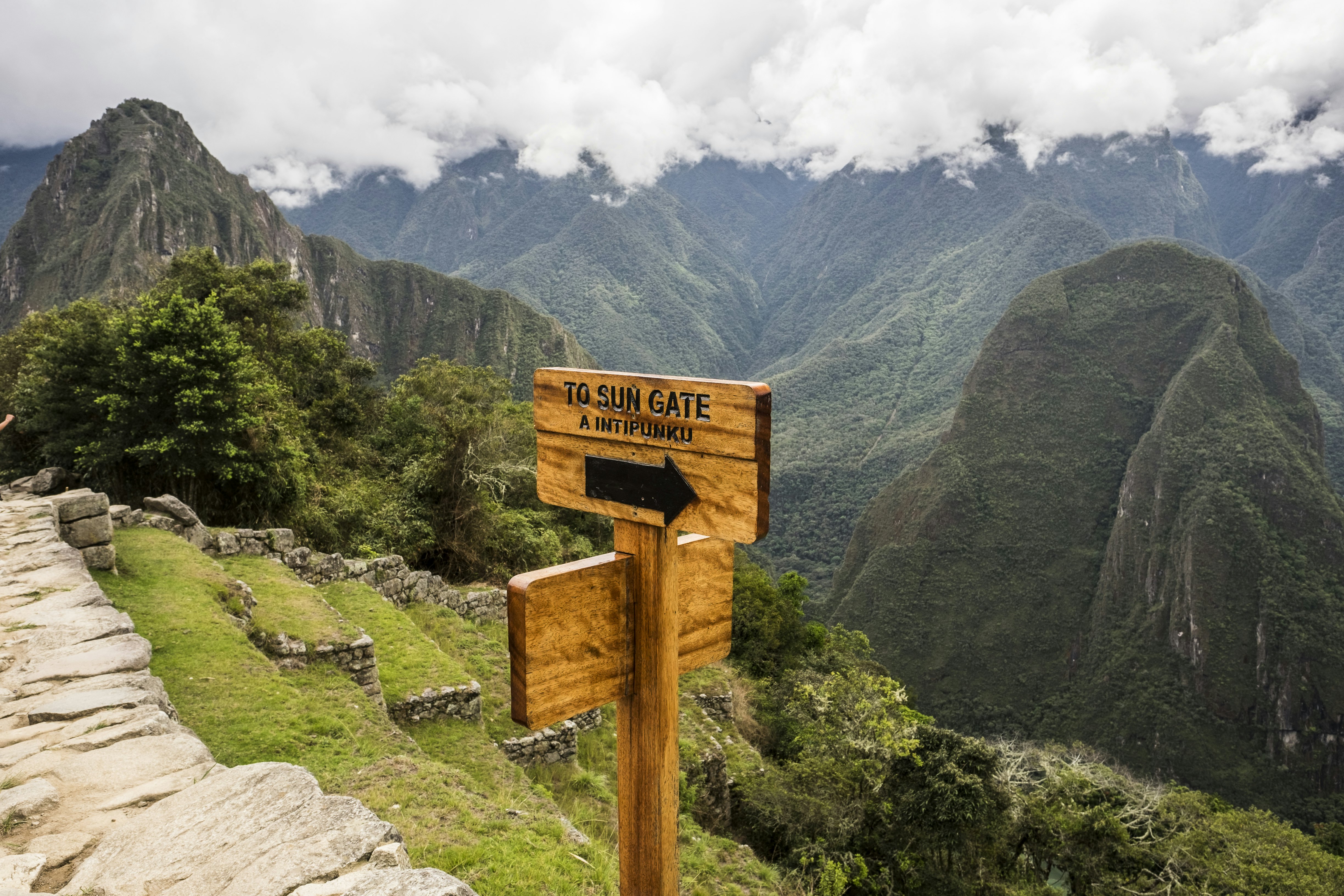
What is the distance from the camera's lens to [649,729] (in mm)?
2236

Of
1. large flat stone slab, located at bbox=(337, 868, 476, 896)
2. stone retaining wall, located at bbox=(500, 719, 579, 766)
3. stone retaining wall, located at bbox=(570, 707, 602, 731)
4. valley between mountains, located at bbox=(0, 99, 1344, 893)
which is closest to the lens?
large flat stone slab, located at bbox=(337, 868, 476, 896)

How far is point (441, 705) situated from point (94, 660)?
4.08 meters

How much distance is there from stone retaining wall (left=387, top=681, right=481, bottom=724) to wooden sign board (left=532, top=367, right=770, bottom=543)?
25.2 ft

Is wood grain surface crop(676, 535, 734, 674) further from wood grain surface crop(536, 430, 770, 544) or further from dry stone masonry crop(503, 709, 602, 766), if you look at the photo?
dry stone masonry crop(503, 709, 602, 766)

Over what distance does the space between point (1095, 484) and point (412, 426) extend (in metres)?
119

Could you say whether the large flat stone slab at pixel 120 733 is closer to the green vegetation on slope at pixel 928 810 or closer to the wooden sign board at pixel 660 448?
the wooden sign board at pixel 660 448

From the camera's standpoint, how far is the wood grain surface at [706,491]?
1.91 meters

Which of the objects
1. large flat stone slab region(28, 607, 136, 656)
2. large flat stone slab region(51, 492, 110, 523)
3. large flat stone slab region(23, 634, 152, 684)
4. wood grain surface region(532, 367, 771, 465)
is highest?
wood grain surface region(532, 367, 771, 465)

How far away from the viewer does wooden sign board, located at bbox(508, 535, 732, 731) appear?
1.97 m

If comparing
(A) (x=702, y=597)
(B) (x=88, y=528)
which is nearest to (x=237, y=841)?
(A) (x=702, y=597)

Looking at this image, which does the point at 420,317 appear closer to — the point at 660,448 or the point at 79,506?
the point at 79,506

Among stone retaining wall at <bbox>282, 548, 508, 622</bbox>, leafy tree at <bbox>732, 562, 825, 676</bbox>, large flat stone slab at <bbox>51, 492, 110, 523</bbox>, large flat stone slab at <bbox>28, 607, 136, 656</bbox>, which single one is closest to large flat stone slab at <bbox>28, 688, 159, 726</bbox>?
large flat stone slab at <bbox>28, 607, 136, 656</bbox>

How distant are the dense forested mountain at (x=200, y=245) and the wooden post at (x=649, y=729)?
6285 cm

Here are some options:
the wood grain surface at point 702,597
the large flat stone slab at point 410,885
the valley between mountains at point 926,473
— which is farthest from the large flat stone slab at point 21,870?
the valley between mountains at point 926,473
